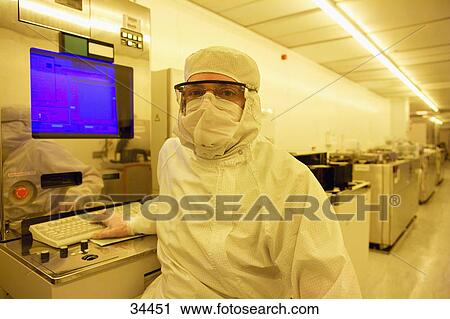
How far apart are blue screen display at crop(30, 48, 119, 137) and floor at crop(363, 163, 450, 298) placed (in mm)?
1596

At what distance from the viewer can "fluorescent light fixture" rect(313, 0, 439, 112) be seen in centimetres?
148

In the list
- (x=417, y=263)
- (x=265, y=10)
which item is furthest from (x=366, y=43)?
(x=417, y=263)

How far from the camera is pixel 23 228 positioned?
902 mm

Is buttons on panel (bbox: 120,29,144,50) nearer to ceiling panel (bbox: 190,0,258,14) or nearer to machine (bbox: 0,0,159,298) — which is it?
machine (bbox: 0,0,159,298)

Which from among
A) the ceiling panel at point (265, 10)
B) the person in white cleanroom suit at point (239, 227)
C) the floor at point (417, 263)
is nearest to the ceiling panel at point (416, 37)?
the ceiling panel at point (265, 10)

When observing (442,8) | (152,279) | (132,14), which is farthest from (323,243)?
(442,8)

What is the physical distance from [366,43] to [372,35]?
135 mm

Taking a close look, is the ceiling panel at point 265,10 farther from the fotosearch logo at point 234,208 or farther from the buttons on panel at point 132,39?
the fotosearch logo at point 234,208

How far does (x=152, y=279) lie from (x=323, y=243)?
0.51m

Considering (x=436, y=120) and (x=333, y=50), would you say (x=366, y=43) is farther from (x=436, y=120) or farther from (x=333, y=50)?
(x=436, y=120)

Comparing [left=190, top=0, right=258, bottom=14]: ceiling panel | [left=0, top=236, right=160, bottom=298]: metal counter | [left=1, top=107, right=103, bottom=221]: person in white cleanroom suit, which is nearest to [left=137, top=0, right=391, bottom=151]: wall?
[left=190, top=0, right=258, bottom=14]: ceiling panel

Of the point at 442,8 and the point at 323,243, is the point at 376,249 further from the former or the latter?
the point at 323,243

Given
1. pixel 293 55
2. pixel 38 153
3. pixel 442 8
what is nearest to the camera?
pixel 38 153

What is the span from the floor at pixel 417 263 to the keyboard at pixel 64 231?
1.44 metres
